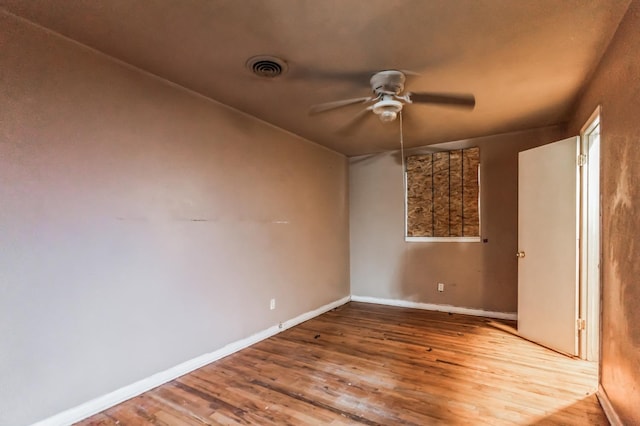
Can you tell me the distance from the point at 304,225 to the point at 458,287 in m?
2.33

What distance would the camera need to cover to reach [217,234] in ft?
9.83

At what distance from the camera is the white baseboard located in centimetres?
196

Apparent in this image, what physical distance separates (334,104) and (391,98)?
27.2 inches

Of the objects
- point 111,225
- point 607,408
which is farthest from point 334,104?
point 607,408

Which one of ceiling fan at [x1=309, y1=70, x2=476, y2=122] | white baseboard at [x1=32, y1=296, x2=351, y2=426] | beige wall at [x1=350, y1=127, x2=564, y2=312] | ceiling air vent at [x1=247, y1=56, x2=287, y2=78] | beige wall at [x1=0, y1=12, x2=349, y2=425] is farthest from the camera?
beige wall at [x1=350, y1=127, x2=564, y2=312]

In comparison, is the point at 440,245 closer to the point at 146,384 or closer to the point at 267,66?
the point at 267,66

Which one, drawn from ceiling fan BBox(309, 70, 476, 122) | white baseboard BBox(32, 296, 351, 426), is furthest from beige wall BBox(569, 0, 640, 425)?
white baseboard BBox(32, 296, 351, 426)

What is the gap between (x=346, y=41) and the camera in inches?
78.7

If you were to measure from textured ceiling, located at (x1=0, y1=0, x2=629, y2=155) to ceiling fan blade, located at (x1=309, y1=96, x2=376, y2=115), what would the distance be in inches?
4.2

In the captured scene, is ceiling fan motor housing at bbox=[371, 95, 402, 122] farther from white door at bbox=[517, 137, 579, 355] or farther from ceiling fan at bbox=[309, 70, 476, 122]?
white door at bbox=[517, 137, 579, 355]

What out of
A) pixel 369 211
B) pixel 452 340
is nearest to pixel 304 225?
pixel 369 211

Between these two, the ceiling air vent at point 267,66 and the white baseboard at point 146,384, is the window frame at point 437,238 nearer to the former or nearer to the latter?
the white baseboard at point 146,384

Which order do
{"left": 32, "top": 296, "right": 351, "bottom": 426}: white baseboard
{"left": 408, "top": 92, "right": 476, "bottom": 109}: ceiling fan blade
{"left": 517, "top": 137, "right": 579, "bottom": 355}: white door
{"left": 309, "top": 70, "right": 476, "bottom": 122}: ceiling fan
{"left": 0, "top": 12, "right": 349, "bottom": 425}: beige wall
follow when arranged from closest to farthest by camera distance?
1. {"left": 0, "top": 12, "right": 349, "bottom": 425}: beige wall
2. {"left": 32, "top": 296, "right": 351, "bottom": 426}: white baseboard
3. {"left": 309, "top": 70, "right": 476, "bottom": 122}: ceiling fan
4. {"left": 408, "top": 92, "right": 476, "bottom": 109}: ceiling fan blade
5. {"left": 517, "top": 137, "right": 579, "bottom": 355}: white door

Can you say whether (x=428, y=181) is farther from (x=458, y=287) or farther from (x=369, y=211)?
(x=458, y=287)
